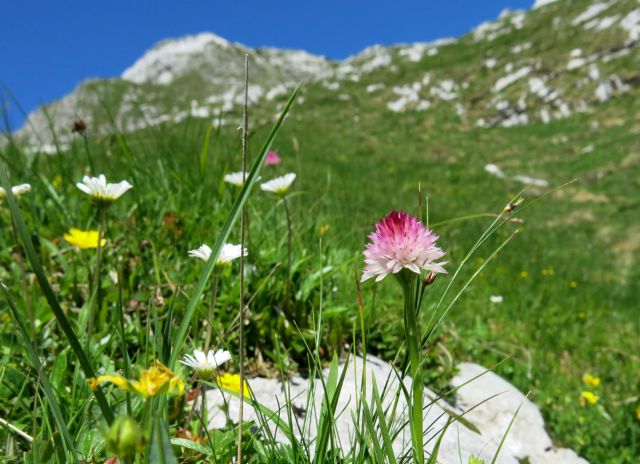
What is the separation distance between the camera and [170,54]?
383 feet

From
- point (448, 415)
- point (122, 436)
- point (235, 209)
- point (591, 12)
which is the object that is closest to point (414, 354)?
point (235, 209)

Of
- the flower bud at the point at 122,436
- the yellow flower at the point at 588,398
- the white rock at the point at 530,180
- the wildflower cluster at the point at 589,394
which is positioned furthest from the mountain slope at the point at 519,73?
the flower bud at the point at 122,436

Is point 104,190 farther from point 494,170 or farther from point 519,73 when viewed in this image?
point 519,73

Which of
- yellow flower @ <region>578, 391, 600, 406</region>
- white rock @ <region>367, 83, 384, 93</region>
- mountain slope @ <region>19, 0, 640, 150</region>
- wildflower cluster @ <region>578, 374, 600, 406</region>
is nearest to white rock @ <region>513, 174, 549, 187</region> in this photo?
mountain slope @ <region>19, 0, 640, 150</region>

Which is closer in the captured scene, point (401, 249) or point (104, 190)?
point (401, 249)

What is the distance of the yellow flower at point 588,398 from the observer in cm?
362

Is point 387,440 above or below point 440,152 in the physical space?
below

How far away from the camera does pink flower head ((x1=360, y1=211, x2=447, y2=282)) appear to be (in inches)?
42.3

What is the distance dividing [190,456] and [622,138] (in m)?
19.6

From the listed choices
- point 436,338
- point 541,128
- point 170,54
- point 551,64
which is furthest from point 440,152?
point 170,54

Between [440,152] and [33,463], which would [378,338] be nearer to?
[33,463]

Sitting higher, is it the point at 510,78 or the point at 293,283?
the point at 510,78

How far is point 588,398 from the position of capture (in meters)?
3.67

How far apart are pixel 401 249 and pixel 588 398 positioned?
3.36 m
